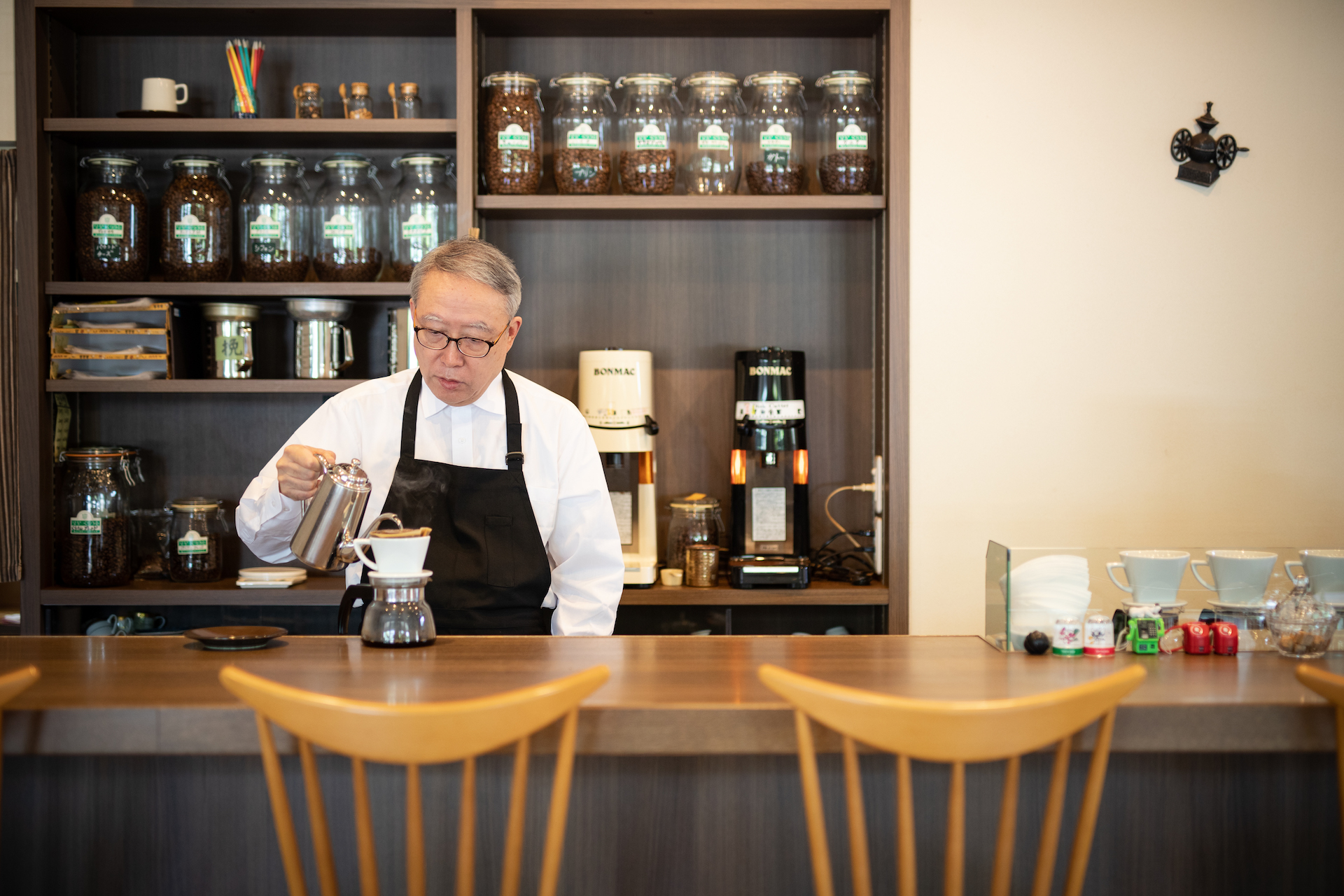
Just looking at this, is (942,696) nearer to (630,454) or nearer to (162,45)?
(630,454)

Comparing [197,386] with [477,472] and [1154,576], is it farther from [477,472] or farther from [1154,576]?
[1154,576]

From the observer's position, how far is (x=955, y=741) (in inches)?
42.2

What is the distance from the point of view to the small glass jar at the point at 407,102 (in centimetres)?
291

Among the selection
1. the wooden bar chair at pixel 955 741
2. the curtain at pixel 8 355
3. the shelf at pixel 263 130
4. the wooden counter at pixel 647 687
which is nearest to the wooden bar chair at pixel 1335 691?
the wooden counter at pixel 647 687

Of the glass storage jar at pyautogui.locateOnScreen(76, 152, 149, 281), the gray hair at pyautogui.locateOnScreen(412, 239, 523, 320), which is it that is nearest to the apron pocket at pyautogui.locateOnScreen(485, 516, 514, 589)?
the gray hair at pyautogui.locateOnScreen(412, 239, 523, 320)

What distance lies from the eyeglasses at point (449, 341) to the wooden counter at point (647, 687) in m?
0.67

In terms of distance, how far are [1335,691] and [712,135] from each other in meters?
2.12

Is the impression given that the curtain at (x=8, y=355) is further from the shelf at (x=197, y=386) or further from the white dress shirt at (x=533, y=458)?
the white dress shirt at (x=533, y=458)

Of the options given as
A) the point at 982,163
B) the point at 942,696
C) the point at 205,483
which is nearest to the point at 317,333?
the point at 205,483

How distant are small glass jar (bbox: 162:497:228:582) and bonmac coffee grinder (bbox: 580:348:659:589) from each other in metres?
1.12

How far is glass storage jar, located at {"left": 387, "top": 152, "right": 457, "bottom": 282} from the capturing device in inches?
114

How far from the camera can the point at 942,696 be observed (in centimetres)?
140

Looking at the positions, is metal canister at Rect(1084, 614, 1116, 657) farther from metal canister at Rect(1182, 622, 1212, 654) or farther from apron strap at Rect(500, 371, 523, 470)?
apron strap at Rect(500, 371, 523, 470)

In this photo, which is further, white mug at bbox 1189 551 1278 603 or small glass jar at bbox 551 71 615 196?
small glass jar at bbox 551 71 615 196
